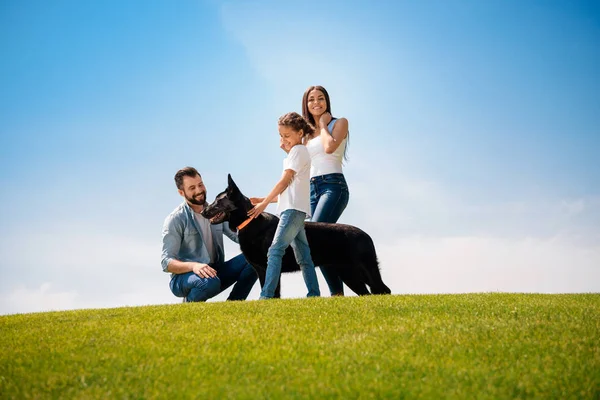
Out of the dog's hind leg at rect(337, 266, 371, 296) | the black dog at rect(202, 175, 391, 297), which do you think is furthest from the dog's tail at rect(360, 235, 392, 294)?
the dog's hind leg at rect(337, 266, 371, 296)

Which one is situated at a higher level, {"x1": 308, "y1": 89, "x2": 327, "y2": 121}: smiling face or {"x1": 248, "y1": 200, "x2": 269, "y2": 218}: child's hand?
{"x1": 308, "y1": 89, "x2": 327, "y2": 121}: smiling face

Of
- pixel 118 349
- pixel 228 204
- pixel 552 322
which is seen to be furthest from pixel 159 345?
pixel 552 322

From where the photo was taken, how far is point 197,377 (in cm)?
618

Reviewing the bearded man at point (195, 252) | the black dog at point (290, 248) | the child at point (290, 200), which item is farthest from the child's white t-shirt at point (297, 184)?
the bearded man at point (195, 252)

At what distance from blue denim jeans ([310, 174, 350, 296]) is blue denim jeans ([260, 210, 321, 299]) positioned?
101cm

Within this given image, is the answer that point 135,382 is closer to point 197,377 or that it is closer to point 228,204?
point 197,377

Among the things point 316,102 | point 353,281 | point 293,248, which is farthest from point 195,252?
point 316,102

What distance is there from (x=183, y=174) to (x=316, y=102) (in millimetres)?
3270

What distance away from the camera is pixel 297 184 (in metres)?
9.84

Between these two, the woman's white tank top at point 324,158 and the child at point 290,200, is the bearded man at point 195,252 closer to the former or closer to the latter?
the child at point 290,200

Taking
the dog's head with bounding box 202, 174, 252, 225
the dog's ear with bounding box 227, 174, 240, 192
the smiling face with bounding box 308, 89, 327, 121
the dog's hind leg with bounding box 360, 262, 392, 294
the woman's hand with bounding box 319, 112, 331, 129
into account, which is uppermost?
the smiling face with bounding box 308, 89, 327, 121

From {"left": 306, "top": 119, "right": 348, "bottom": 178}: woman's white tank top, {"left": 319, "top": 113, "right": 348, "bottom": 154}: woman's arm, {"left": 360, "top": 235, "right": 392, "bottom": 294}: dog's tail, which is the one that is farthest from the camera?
{"left": 360, "top": 235, "right": 392, "bottom": 294}: dog's tail

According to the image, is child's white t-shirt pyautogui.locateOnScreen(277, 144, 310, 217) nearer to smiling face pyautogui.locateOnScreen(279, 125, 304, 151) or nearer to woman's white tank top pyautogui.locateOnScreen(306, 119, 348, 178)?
smiling face pyautogui.locateOnScreen(279, 125, 304, 151)

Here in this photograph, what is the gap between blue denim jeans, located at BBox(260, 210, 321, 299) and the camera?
9.78 metres
